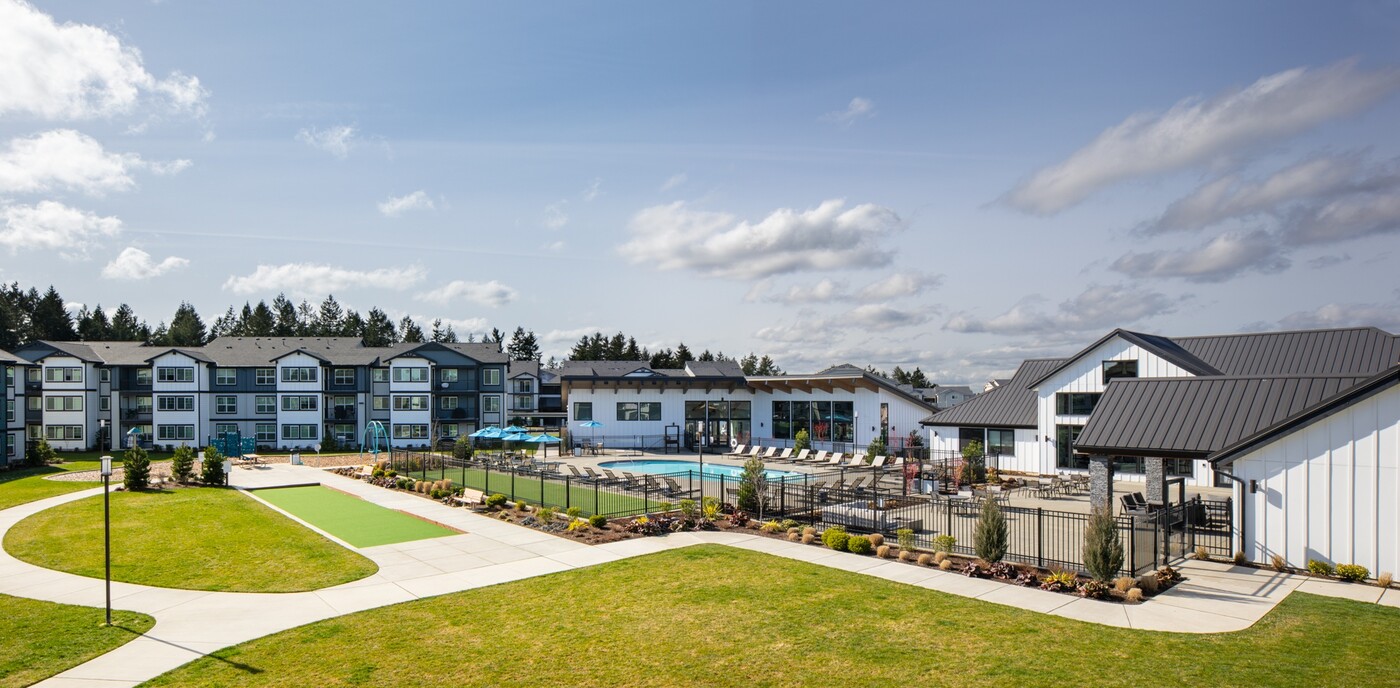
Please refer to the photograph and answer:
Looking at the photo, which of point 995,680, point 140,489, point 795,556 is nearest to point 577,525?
point 795,556

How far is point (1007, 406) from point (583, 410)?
85.8 feet

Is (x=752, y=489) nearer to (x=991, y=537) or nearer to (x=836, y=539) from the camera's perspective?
(x=836, y=539)

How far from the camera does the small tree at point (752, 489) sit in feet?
70.0

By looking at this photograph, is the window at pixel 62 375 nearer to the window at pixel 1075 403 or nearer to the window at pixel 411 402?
the window at pixel 411 402

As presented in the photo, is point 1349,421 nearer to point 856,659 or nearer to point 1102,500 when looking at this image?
point 1102,500

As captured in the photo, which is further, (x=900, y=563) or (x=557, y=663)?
(x=900, y=563)

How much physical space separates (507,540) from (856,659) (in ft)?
37.7

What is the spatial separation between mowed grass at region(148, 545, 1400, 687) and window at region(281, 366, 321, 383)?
155ft

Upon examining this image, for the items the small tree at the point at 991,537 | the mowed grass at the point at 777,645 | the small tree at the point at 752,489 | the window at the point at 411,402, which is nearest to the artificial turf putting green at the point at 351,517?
the mowed grass at the point at 777,645

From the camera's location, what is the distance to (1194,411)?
18.3 meters

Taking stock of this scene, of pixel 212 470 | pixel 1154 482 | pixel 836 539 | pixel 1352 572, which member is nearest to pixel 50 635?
pixel 836 539

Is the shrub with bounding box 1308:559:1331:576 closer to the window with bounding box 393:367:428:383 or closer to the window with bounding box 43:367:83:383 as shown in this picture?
the window with bounding box 393:367:428:383

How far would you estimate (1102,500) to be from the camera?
23047 millimetres

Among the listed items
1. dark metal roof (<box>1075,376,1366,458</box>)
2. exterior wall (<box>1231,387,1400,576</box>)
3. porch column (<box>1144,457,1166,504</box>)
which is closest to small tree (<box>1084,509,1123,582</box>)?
exterior wall (<box>1231,387,1400,576</box>)
